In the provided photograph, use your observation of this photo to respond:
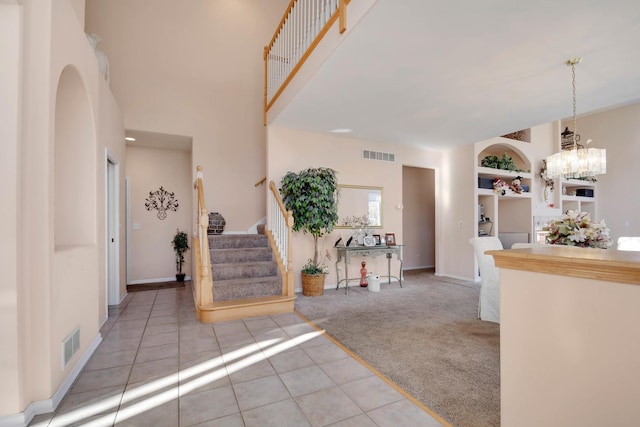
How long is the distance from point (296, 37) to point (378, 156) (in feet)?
8.61

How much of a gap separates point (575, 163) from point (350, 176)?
124 inches

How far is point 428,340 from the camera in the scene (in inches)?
115

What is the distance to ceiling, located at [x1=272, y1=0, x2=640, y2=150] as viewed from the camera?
2250 millimetres

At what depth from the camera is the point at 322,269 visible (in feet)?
15.8

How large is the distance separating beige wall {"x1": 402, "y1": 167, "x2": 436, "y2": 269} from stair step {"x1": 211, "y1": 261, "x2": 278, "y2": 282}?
4137 mm

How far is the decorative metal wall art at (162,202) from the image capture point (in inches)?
227

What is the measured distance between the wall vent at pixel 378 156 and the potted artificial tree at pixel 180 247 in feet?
12.5

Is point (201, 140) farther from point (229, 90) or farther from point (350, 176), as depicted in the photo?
point (350, 176)

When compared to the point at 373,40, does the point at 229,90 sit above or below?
above

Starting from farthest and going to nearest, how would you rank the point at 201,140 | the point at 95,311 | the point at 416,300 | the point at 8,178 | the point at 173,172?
the point at 173,172 < the point at 201,140 < the point at 416,300 < the point at 95,311 < the point at 8,178

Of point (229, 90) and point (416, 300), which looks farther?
point (229, 90)

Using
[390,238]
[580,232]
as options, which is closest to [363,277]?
[390,238]

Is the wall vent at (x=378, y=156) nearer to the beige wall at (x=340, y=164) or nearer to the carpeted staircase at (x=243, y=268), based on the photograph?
A: the beige wall at (x=340, y=164)

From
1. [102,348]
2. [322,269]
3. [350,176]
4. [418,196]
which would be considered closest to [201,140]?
[350,176]
